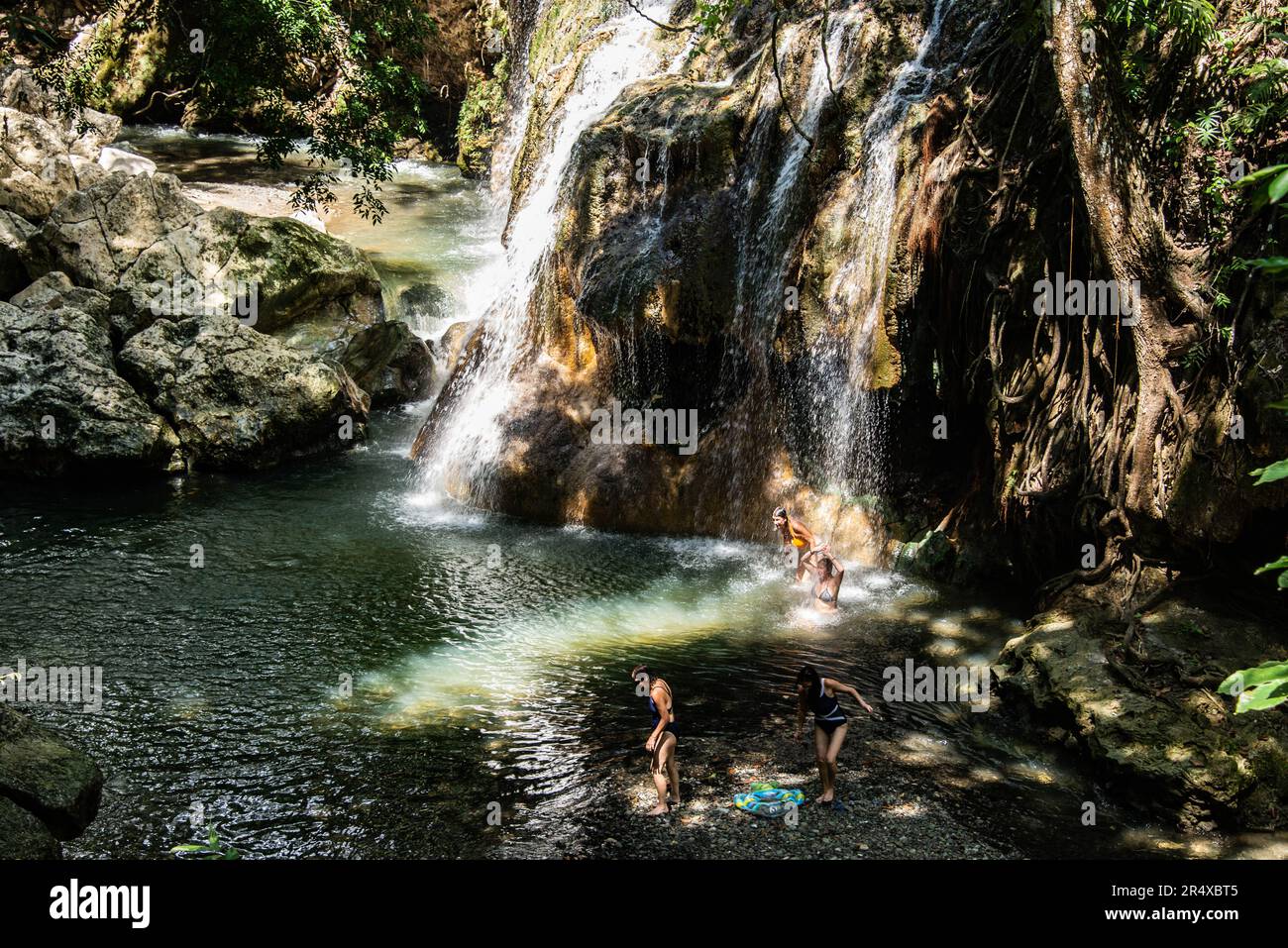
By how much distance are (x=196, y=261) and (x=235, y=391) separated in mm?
3524

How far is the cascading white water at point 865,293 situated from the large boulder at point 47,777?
9191 mm

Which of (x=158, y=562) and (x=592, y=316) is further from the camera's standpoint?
(x=592, y=316)

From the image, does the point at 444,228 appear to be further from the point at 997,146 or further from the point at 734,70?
the point at 997,146

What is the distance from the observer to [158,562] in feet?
40.8

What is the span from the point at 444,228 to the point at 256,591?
16.1 meters

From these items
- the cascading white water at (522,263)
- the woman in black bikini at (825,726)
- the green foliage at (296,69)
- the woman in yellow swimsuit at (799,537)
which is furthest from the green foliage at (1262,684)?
the cascading white water at (522,263)

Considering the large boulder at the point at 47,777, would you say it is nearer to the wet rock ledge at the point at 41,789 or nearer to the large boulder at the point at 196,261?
the wet rock ledge at the point at 41,789

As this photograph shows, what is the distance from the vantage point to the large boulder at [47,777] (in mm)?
6367

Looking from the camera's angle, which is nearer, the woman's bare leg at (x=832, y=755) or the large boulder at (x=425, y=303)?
the woman's bare leg at (x=832, y=755)

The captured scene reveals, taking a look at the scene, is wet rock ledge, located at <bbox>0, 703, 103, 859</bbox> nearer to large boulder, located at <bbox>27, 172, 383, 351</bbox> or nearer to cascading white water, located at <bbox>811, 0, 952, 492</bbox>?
cascading white water, located at <bbox>811, 0, 952, 492</bbox>

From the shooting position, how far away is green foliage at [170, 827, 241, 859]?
663 centimetres

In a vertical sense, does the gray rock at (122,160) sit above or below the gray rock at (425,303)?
above

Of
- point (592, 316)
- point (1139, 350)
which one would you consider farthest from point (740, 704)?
point (592, 316)

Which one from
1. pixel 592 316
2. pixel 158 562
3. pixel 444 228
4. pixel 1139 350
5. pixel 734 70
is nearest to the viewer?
pixel 1139 350
